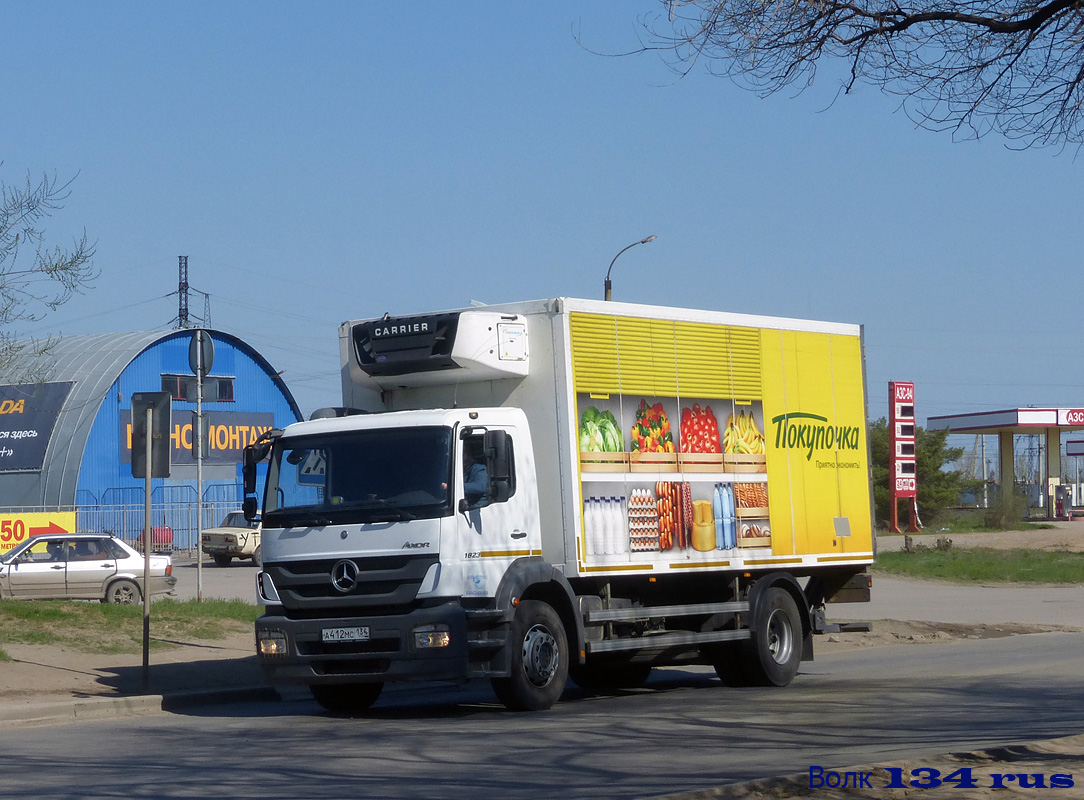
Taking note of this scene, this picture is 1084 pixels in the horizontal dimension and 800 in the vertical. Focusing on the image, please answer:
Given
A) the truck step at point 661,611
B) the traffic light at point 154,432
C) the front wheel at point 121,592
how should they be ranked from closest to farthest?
1. the truck step at point 661,611
2. the traffic light at point 154,432
3. the front wheel at point 121,592

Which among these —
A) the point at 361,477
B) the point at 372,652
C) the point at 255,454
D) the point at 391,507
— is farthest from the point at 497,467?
Answer: the point at 255,454

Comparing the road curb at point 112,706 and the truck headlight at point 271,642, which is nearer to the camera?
the truck headlight at point 271,642

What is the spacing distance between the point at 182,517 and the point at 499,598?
4590cm

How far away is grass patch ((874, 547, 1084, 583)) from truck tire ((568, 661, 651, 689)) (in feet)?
75.6

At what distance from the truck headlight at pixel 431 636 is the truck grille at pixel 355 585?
0.98 ft

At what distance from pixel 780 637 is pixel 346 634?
17.3ft

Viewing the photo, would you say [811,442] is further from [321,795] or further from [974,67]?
[321,795]

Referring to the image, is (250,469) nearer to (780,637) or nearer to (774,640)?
(774,640)

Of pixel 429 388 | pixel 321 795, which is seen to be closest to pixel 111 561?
pixel 429 388

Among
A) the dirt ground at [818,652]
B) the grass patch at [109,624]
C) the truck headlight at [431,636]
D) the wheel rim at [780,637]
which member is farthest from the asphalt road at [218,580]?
the truck headlight at [431,636]

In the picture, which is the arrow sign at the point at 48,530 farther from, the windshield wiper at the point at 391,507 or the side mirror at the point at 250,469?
the windshield wiper at the point at 391,507

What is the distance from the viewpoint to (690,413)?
14438 millimetres

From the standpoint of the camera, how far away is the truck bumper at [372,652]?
12.1 m

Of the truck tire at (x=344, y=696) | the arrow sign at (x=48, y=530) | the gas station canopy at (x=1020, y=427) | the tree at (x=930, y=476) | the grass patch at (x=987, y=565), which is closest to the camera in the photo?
the truck tire at (x=344, y=696)
